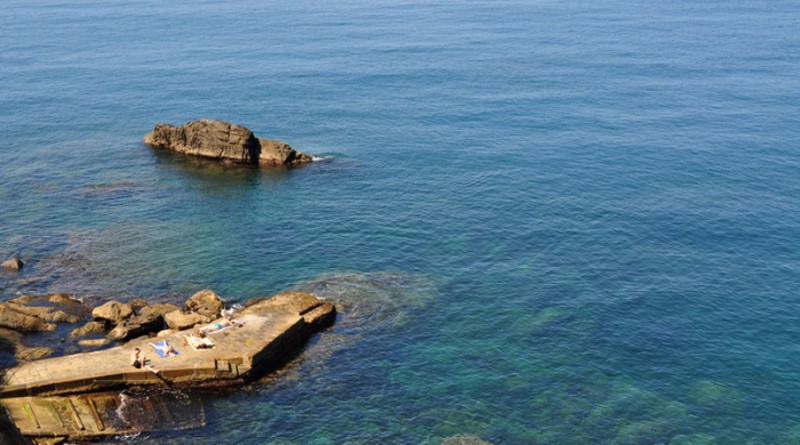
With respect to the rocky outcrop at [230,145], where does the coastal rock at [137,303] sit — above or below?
below

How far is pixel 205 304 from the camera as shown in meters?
71.4

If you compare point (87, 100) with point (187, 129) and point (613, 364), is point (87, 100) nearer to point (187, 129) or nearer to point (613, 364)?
point (187, 129)

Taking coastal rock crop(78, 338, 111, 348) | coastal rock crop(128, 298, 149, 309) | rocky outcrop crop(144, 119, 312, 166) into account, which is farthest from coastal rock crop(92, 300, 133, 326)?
rocky outcrop crop(144, 119, 312, 166)

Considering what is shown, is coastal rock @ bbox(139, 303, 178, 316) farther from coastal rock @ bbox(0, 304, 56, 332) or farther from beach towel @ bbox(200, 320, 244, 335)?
coastal rock @ bbox(0, 304, 56, 332)

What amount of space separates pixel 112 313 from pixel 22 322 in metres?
8.11

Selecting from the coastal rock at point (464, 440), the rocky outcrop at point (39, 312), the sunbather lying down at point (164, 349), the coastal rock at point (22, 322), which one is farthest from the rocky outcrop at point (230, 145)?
the coastal rock at point (464, 440)

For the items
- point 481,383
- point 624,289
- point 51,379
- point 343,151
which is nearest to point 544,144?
point 343,151

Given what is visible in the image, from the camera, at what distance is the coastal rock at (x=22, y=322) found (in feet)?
222

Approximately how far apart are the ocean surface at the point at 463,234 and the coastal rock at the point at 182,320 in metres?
7.06

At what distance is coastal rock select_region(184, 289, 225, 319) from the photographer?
70562mm

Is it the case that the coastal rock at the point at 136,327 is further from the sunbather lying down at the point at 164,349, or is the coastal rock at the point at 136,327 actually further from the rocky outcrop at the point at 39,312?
the rocky outcrop at the point at 39,312

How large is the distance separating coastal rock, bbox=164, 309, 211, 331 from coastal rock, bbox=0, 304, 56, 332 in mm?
10986

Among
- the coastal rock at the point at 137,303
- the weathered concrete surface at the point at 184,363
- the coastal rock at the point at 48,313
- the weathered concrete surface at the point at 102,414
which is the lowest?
the weathered concrete surface at the point at 102,414

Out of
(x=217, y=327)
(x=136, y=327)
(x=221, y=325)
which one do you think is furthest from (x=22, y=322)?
(x=221, y=325)
